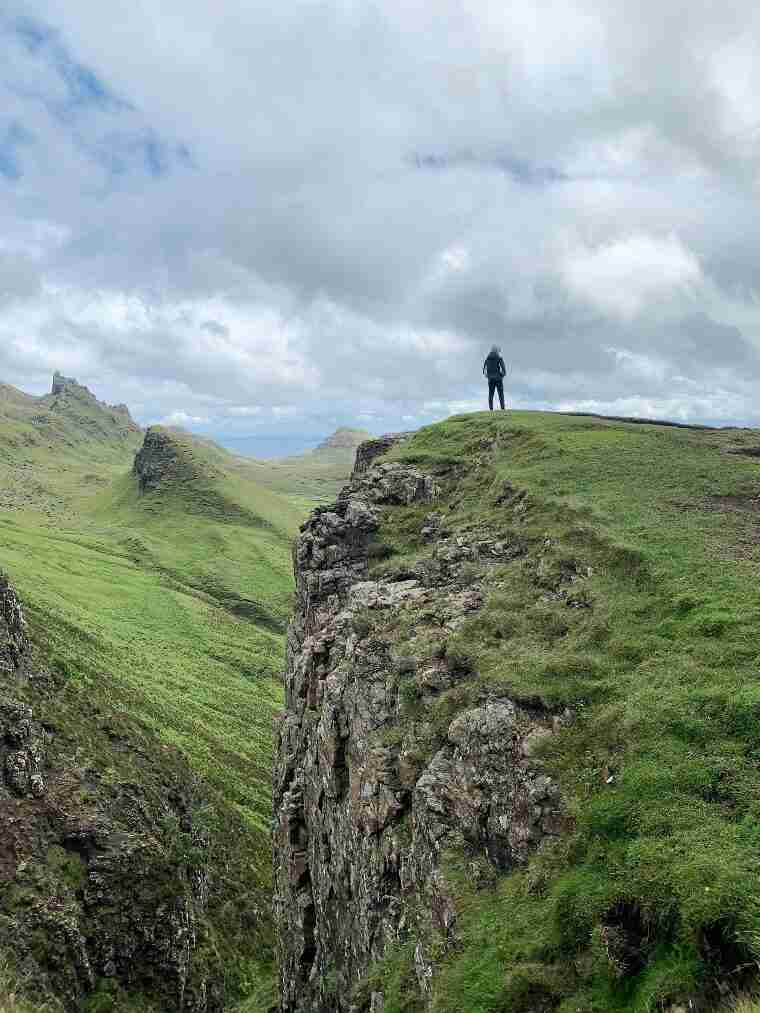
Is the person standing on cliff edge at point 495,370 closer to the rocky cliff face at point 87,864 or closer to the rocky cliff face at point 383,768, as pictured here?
the rocky cliff face at point 383,768

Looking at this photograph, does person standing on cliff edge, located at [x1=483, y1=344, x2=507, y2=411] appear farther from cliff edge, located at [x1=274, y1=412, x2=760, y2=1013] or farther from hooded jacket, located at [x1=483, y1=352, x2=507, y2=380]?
cliff edge, located at [x1=274, y1=412, x2=760, y2=1013]

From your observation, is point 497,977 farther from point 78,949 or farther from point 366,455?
point 366,455

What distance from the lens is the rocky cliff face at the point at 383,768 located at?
653 inches

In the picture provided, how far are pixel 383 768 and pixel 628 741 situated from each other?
829cm

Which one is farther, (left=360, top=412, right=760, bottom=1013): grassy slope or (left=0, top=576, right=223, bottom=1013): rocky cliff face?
(left=0, top=576, right=223, bottom=1013): rocky cliff face

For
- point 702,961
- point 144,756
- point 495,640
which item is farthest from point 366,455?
point 702,961

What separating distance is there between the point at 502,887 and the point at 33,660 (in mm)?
47828

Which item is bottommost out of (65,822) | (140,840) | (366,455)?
(140,840)

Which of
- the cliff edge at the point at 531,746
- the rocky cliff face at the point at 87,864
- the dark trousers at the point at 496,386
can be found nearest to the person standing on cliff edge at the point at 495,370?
the dark trousers at the point at 496,386

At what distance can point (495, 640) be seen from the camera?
2178cm

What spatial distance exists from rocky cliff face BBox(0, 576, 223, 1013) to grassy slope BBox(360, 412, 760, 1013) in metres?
26.3

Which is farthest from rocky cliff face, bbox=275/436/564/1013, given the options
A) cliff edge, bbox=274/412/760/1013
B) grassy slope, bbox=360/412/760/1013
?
grassy slope, bbox=360/412/760/1013

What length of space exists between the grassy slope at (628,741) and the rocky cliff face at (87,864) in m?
26.3

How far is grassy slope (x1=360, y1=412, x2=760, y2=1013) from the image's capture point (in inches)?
453
